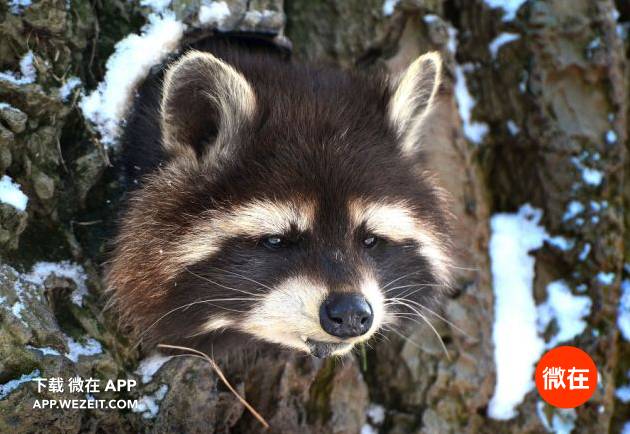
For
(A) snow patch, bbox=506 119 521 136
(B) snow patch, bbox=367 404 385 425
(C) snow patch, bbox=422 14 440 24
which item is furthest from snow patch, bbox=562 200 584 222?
(B) snow patch, bbox=367 404 385 425

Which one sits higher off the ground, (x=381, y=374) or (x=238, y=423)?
(x=381, y=374)

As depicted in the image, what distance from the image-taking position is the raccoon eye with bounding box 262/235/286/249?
299 cm

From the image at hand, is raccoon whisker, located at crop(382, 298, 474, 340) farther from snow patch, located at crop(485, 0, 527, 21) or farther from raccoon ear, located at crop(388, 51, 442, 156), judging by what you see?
snow patch, located at crop(485, 0, 527, 21)

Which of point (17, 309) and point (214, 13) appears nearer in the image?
point (17, 309)

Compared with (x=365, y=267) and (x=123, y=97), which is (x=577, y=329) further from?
(x=123, y=97)

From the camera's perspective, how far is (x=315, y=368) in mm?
3809

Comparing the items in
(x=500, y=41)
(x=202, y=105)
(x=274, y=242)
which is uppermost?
(x=500, y=41)

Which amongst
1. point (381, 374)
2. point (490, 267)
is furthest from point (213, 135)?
point (490, 267)

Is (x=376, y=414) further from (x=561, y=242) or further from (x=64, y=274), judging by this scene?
(x=64, y=274)

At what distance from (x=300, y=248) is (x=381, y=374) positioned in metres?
1.35

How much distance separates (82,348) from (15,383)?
439 millimetres

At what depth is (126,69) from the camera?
3561 mm

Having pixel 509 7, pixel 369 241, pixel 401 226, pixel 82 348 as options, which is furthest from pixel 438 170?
pixel 82 348

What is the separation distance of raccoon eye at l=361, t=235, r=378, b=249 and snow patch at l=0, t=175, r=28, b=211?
140 centimetres
